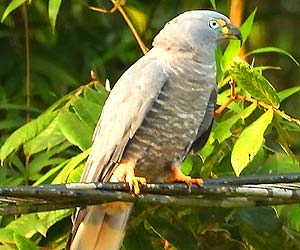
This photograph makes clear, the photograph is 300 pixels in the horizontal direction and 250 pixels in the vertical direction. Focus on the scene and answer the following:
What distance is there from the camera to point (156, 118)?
7.11ft

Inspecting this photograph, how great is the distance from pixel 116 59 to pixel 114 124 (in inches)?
48.6

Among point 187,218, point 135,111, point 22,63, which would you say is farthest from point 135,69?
point 22,63

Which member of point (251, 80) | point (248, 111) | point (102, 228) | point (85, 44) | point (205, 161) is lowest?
point (85, 44)

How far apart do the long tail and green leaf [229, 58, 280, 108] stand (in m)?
0.42

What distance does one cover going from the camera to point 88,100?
2387mm

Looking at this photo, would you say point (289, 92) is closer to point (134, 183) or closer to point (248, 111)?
point (248, 111)

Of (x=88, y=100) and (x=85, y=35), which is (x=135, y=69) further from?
(x=85, y=35)

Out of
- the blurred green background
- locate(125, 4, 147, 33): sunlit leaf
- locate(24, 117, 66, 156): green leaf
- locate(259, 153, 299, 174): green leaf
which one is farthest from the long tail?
locate(125, 4, 147, 33): sunlit leaf

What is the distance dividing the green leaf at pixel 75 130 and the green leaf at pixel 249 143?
1.19 feet

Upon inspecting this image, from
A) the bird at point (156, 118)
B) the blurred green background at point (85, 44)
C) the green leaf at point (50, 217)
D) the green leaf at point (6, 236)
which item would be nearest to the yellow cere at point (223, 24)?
the bird at point (156, 118)

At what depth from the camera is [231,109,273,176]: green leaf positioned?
82.6 inches

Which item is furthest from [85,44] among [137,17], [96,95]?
[96,95]

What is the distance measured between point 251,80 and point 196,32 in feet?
0.68

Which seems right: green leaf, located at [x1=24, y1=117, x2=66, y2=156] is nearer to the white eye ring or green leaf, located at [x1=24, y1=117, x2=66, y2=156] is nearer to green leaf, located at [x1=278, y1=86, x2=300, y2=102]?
the white eye ring
